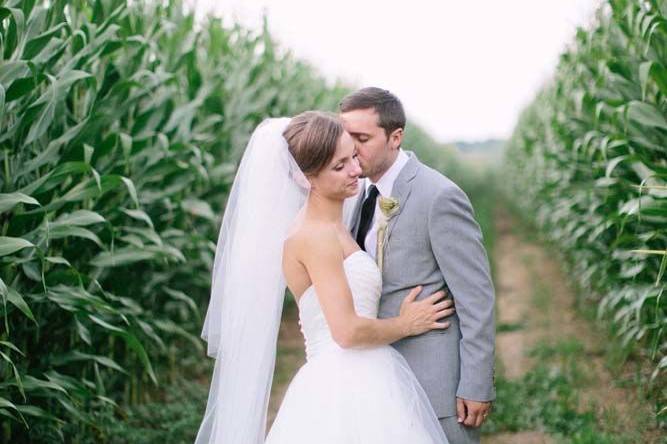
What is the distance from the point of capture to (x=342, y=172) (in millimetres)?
2344

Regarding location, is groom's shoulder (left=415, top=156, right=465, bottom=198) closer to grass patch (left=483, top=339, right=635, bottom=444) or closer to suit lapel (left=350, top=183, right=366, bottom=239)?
suit lapel (left=350, top=183, right=366, bottom=239)

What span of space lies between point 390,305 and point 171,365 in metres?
3.27

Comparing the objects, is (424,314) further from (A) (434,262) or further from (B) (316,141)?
(B) (316,141)

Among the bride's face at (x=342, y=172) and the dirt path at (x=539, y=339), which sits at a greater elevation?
the bride's face at (x=342, y=172)

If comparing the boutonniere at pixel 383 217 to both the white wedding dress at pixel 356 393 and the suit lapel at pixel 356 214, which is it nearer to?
the white wedding dress at pixel 356 393

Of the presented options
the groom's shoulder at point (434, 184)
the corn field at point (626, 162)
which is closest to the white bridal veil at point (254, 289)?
the groom's shoulder at point (434, 184)

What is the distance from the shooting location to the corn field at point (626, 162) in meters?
3.38

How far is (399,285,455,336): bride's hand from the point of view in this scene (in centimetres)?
234

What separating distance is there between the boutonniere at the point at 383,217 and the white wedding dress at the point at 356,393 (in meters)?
0.06

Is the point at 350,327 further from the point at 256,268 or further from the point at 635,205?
the point at 635,205

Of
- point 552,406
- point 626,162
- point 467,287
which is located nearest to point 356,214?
point 467,287

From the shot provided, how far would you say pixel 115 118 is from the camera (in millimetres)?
3965

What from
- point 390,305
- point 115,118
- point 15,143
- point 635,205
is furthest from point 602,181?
point 15,143

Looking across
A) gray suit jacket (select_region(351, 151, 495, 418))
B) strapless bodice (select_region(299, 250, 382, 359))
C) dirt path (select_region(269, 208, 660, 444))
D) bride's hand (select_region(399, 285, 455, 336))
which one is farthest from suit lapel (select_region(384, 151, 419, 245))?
dirt path (select_region(269, 208, 660, 444))
